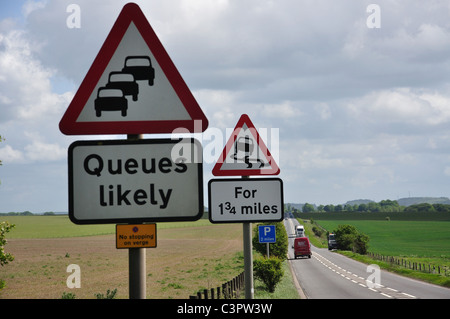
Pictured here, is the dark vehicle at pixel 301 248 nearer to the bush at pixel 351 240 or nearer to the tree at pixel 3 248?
the bush at pixel 351 240

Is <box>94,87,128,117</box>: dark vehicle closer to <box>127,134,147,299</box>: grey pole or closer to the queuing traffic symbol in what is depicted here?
the queuing traffic symbol

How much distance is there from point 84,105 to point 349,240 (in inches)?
3280

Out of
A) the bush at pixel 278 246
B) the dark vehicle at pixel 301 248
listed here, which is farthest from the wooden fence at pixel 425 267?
the bush at pixel 278 246

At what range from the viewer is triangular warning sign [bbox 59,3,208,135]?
2.76 metres

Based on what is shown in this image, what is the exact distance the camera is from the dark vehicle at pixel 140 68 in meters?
2.79

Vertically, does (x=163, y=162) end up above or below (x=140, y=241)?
above

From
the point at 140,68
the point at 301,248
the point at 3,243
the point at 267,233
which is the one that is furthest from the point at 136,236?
the point at 301,248

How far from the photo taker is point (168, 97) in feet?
9.23

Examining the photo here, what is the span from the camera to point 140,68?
110 inches

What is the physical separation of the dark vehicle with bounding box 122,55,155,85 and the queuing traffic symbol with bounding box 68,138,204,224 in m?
0.36

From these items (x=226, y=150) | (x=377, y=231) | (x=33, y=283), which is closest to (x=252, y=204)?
(x=226, y=150)

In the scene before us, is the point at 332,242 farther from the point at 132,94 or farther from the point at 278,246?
the point at 132,94
